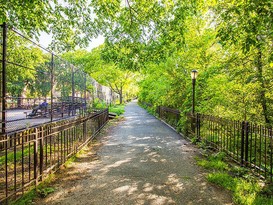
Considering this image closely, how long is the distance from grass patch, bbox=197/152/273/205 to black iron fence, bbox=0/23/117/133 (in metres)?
5.35

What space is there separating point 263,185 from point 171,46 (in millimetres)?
6168

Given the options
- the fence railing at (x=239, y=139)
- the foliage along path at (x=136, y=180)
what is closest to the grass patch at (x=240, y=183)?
the foliage along path at (x=136, y=180)

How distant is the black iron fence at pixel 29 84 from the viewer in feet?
18.0

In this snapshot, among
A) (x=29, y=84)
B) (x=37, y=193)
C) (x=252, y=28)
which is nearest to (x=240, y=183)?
(x=252, y=28)

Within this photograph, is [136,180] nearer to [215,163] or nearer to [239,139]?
[215,163]

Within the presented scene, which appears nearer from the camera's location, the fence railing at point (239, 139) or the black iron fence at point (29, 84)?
the fence railing at point (239, 139)

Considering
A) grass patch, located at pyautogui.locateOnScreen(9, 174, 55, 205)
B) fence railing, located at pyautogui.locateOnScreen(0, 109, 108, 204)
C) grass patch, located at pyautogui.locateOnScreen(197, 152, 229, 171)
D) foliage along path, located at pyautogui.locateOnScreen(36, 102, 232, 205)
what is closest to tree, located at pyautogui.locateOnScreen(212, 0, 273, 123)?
grass patch, located at pyautogui.locateOnScreen(197, 152, 229, 171)

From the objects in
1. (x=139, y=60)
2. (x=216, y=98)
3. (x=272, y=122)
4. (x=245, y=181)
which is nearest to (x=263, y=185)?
(x=245, y=181)

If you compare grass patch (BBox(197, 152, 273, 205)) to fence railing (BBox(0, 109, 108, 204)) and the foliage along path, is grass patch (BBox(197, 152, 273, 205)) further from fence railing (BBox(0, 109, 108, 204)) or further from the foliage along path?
fence railing (BBox(0, 109, 108, 204))

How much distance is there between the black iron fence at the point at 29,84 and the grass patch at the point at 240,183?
5350 millimetres

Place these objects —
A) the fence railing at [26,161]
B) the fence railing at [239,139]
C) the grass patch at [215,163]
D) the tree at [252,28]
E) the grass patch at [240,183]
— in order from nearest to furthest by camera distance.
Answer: the fence railing at [26,161] → the grass patch at [240,183] → the tree at [252,28] → the fence railing at [239,139] → the grass patch at [215,163]

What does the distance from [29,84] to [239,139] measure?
23.9 feet

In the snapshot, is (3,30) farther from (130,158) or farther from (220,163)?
(220,163)

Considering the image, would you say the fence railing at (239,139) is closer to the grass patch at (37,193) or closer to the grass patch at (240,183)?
the grass patch at (240,183)
